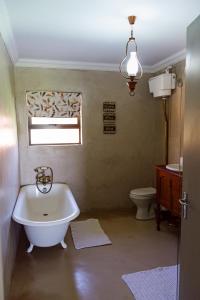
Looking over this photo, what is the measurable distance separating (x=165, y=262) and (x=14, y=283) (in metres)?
1.57

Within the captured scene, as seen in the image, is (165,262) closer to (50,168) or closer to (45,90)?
(50,168)

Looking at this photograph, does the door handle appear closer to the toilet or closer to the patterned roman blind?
the toilet

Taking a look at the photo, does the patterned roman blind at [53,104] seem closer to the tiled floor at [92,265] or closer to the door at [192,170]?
the tiled floor at [92,265]

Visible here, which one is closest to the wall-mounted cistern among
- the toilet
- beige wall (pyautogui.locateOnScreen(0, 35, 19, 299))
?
beige wall (pyautogui.locateOnScreen(0, 35, 19, 299))

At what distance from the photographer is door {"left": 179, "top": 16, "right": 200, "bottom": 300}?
1.50m

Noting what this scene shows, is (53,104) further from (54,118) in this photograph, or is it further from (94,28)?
(94,28)

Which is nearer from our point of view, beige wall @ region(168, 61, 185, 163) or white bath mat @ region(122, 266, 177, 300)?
white bath mat @ region(122, 266, 177, 300)

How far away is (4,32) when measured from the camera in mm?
2488

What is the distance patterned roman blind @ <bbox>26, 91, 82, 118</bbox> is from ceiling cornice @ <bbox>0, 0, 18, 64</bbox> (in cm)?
67

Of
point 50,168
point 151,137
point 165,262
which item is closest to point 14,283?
point 165,262

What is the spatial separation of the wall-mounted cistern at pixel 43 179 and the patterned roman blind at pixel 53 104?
0.89m

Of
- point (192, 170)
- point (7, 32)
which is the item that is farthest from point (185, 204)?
point (7, 32)

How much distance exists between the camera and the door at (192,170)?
4.92ft

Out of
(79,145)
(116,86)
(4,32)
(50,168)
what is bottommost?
(50,168)
